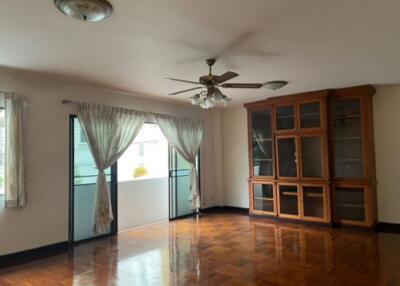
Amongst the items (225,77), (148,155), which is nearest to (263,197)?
(148,155)

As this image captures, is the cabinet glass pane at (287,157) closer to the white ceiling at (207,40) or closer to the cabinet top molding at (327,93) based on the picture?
the cabinet top molding at (327,93)

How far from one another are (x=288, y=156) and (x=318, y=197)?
86cm

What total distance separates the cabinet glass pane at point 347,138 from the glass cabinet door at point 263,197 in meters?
1.23

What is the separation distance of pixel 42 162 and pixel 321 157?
423 cm

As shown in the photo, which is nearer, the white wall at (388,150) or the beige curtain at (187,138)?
the white wall at (388,150)

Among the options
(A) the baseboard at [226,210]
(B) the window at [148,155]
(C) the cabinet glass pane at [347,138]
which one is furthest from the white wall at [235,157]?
(C) the cabinet glass pane at [347,138]

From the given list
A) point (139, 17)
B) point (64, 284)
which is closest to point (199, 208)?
point (64, 284)

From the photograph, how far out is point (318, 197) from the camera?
504 cm

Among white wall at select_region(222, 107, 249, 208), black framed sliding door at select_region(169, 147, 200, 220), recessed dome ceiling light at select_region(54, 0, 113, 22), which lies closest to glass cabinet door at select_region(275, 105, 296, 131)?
white wall at select_region(222, 107, 249, 208)

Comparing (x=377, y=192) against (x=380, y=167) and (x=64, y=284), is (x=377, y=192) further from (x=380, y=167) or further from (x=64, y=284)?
(x=64, y=284)

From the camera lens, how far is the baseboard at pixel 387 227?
4.64 m

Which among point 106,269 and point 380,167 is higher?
point 380,167

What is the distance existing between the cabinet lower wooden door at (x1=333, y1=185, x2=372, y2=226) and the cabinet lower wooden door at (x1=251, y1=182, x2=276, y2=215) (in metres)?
1.09

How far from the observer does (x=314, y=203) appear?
5.09m
